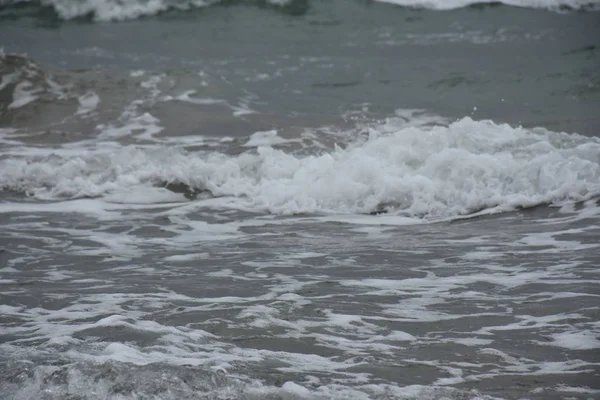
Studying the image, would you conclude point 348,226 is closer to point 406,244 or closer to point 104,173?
point 406,244

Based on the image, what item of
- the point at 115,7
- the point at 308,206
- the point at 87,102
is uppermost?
the point at 115,7

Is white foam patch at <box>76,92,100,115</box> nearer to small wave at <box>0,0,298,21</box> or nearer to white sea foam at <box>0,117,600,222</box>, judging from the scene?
white sea foam at <box>0,117,600,222</box>

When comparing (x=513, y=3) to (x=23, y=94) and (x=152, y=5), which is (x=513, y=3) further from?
(x=23, y=94)

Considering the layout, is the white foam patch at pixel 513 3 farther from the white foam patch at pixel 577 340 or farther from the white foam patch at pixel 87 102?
the white foam patch at pixel 577 340

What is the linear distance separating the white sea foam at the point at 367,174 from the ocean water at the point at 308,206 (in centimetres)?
2

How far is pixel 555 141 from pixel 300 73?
496cm

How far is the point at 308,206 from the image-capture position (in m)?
6.25

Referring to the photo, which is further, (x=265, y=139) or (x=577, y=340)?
(x=265, y=139)

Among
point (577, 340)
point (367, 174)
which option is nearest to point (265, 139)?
point (367, 174)

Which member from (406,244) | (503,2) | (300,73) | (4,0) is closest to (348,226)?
(406,244)

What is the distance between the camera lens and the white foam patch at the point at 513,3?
13.9 m

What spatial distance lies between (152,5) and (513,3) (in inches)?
251

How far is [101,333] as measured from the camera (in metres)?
3.37

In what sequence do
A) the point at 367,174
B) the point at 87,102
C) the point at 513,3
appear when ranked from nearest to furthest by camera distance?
the point at 367,174, the point at 87,102, the point at 513,3
